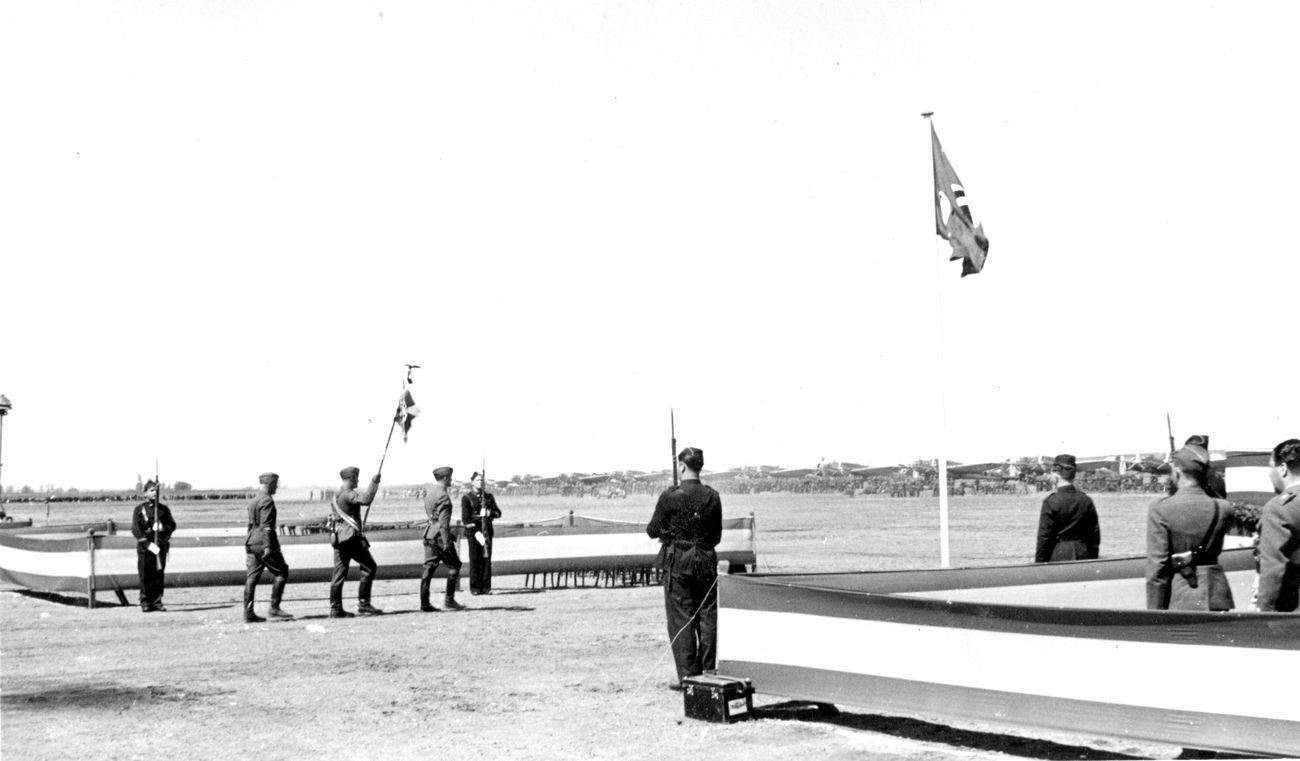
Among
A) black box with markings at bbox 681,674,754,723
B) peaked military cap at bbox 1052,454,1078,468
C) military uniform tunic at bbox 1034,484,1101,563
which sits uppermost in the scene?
peaked military cap at bbox 1052,454,1078,468

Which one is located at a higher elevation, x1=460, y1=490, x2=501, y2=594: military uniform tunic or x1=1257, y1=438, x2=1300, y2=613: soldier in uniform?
x1=1257, y1=438, x2=1300, y2=613: soldier in uniform

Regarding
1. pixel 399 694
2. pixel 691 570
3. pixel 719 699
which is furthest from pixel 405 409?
pixel 719 699

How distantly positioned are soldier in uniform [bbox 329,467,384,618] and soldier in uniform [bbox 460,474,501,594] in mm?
2725

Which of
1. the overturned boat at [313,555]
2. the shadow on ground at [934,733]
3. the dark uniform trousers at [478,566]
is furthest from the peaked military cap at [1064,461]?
the dark uniform trousers at [478,566]

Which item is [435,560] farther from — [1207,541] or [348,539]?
[1207,541]

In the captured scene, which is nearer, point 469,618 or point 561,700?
point 561,700

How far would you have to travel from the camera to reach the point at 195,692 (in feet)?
34.4

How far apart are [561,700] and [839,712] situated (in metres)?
2.30

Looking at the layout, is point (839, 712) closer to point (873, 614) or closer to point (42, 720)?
point (873, 614)

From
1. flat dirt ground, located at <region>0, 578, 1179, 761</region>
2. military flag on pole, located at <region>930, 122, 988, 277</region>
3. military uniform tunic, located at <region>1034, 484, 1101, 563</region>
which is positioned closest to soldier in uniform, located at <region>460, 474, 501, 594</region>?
flat dirt ground, located at <region>0, 578, 1179, 761</region>

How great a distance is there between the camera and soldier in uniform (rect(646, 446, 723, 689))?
9719 millimetres

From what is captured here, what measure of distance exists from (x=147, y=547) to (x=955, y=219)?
480 inches

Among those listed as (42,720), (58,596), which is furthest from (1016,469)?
(42,720)

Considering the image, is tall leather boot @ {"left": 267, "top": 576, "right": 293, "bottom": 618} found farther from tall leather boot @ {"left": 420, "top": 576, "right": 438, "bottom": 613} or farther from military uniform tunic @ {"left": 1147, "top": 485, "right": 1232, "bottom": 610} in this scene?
military uniform tunic @ {"left": 1147, "top": 485, "right": 1232, "bottom": 610}
